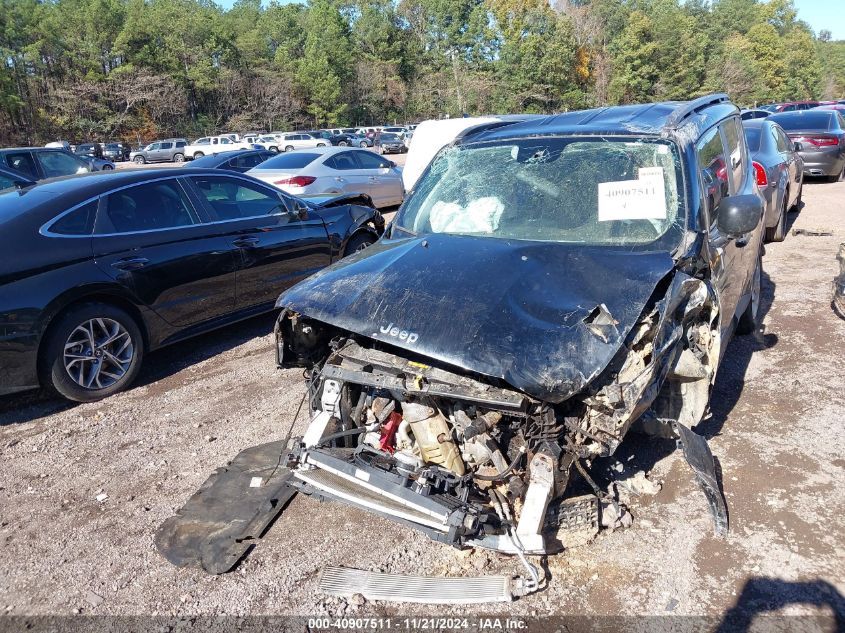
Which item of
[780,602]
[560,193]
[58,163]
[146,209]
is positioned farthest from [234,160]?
[780,602]

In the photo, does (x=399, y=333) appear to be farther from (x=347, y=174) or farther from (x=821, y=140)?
(x=821, y=140)

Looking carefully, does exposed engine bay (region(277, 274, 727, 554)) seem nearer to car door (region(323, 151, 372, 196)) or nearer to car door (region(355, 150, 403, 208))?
car door (region(323, 151, 372, 196))

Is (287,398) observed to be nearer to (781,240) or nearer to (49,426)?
(49,426)

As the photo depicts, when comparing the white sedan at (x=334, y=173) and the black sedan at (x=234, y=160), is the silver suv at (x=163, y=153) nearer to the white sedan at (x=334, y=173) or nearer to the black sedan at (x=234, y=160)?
the black sedan at (x=234, y=160)

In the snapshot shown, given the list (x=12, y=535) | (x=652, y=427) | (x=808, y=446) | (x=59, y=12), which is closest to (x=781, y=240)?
(x=808, y=446)

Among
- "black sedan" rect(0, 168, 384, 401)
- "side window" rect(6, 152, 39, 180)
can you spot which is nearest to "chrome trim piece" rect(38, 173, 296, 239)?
"black sedan" rect(0, 168, 384, 401)

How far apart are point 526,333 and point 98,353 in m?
3.69

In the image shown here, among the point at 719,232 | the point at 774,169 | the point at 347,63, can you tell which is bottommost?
the point at 774,169

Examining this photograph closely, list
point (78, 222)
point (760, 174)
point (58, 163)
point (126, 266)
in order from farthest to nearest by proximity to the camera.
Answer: point (58, 163) → point (760, 174) → point (126, 266) → point (78, 222)

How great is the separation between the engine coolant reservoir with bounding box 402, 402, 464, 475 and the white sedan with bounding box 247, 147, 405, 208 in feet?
29.4

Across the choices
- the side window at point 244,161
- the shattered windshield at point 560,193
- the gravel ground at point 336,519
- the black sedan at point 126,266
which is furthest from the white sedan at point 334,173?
the shattered windshield at point 560,193

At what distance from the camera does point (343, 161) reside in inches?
519

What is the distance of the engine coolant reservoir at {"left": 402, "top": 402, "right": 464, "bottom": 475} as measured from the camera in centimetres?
302

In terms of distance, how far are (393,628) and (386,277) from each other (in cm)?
164
